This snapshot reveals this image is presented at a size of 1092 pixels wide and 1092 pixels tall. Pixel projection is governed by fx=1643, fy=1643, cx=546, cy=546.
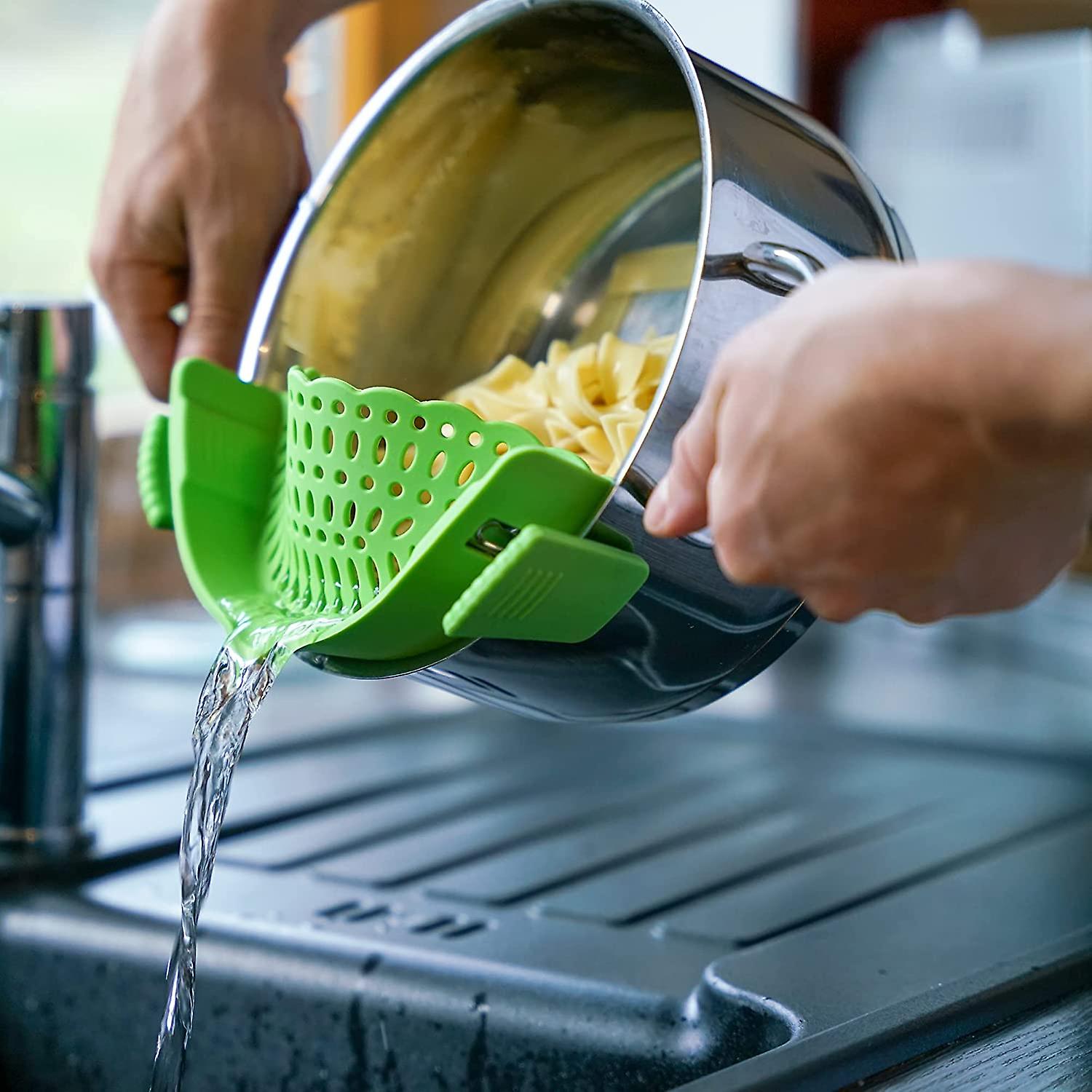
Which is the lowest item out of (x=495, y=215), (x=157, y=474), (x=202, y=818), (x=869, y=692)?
(x=869, y=692)

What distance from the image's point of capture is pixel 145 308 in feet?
2.56

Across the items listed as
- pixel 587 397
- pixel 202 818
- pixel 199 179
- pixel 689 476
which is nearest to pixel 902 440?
pixel 689 476

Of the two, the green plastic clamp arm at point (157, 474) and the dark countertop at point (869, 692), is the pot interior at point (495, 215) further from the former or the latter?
the dark countertop at point (869, 692)

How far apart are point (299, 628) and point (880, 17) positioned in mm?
1969

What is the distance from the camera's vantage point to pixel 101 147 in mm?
1812

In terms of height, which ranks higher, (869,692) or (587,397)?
(587,397)

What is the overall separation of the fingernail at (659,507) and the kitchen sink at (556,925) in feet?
0.53

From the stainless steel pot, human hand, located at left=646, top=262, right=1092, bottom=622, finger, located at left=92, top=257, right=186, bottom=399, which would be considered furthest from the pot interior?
human hand, located at left=646, top=262, right=1092, bottom=622

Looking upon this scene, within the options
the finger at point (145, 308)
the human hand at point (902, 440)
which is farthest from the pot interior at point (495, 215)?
the human hand at point (902, 440)

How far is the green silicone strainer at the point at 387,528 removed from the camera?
0.47 m

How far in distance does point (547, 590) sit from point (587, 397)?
0.55ft

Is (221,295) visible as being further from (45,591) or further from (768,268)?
(768,268)

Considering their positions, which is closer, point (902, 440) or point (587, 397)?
point (902, 440)

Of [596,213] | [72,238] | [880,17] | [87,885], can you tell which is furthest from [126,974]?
[880,17]
